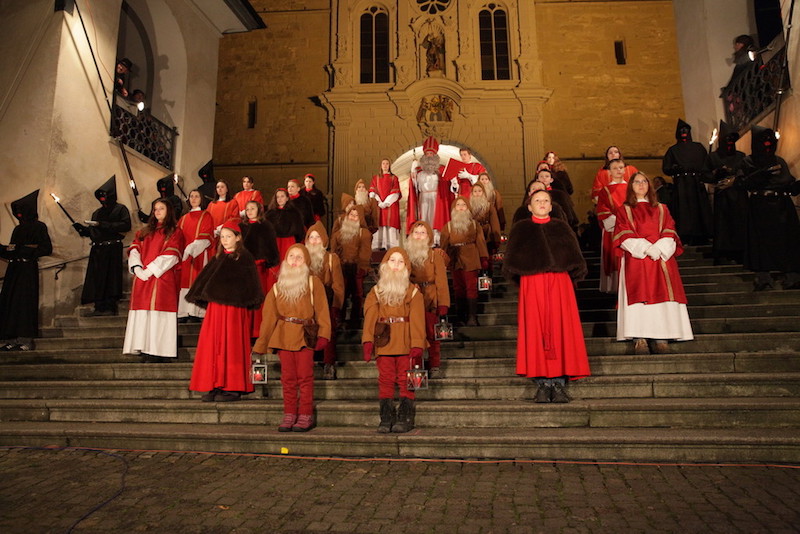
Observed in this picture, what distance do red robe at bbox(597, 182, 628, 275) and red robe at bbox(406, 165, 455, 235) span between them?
9.09 feet

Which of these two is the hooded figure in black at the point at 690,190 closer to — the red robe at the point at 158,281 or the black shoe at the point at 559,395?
the black shoe at the point at 559,395

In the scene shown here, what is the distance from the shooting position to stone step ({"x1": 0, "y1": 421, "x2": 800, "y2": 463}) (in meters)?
3.84

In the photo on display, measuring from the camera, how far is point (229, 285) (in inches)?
216

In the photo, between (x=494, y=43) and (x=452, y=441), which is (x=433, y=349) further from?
(x=494, y=43)

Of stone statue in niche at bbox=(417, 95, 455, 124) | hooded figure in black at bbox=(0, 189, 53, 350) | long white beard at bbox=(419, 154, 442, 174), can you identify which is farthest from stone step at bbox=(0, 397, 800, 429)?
stone statue in niche at bbox=(417, 95, 455, 124)

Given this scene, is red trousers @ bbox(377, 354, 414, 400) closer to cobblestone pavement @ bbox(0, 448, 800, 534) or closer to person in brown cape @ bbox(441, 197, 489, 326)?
cobblestone pavement @ bbox(0, 448, 800, 534)

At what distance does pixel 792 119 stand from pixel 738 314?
12.5ft

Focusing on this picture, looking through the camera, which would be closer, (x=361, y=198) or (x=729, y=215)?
(x=729, y=215)

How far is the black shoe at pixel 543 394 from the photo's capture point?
465 centimetres

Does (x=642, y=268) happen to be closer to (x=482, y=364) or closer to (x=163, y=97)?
(x=482, y=364)

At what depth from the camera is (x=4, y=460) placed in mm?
4441

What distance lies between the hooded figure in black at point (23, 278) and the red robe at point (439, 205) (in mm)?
5451

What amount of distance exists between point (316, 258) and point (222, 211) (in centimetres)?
300

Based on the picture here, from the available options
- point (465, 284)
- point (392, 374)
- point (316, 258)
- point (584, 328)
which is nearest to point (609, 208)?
point (584, 328)
